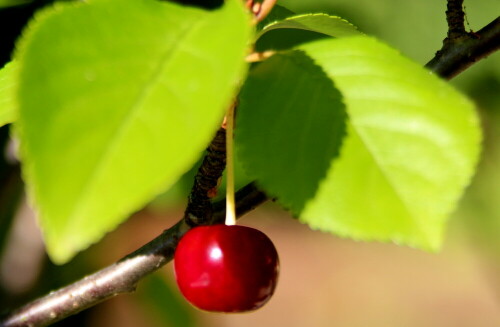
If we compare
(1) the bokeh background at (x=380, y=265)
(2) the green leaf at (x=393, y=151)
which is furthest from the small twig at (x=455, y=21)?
(1) the bokeh background at (x=380, y=265)

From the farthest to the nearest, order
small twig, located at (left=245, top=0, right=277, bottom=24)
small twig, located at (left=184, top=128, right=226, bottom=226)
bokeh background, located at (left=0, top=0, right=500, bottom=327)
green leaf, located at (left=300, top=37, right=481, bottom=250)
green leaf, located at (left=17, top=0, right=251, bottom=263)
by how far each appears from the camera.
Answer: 1. bokeh background, located at (left=0, top=0, right=500, bottom=327)
2. small twig, located at (left=184, top=128, right=226, bottom=226)
3. small twig, located at (left=245, top=0, right=277, bottom=24)
4. green leaf, located at (left=300, top=37, right=481, bottom=250)
5. green leaf, located at (left=17, top=0, right=251, bottom=263)

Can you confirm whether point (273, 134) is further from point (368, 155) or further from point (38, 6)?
point (38, 6)

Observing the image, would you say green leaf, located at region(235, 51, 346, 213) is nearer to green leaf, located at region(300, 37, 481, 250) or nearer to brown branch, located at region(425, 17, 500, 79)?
green leaf, located at region(300, 37, 481, 250)

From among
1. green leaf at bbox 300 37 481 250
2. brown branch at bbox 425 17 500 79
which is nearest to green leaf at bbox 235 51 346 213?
green leaf at bbox 300 37 481 250

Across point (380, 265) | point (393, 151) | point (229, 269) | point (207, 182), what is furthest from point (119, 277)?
point (380, 265)

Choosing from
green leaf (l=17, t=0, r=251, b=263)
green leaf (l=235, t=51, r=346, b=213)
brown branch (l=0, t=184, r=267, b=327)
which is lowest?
brown branch (l=0, t=184, r=267, b=327)

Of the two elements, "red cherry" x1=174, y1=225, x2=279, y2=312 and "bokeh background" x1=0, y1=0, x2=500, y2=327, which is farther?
"bokeh background" x1=0, y1=0, x2=500, y2=327

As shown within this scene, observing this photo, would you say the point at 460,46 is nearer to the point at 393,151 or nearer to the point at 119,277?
the point at 393,151

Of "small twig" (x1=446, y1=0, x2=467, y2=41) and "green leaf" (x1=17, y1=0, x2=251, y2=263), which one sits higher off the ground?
"green leaf" (x1=17, y1=0, x2=251, y2=263)
